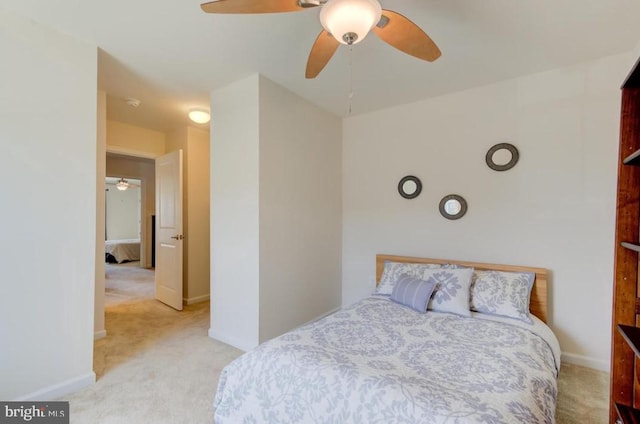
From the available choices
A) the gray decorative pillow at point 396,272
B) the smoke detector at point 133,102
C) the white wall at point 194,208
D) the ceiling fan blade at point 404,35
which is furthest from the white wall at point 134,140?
the ceiling fan blade at point 404,35

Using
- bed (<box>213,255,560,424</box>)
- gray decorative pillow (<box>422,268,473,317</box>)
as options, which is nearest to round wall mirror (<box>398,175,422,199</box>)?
gray decorative pillow (<box>422,268,473,317</box>)

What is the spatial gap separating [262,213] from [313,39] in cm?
147

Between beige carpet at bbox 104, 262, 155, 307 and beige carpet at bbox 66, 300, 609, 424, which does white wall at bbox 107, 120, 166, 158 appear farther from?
beige carpet at bbox 66, 300, 609, 424

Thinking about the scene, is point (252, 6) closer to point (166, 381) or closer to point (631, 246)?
point (631, 246)

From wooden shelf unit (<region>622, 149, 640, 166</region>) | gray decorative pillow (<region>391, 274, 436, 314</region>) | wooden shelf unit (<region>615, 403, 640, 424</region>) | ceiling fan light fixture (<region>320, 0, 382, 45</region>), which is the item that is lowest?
wooden shelf unit (<region>615, 403, 640, 424</region>)

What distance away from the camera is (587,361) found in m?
2.44

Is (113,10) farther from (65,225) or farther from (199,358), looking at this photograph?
(199,358)

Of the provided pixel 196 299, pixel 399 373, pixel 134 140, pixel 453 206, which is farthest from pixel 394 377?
pixel 134 140

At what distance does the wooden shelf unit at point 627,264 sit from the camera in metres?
1.29

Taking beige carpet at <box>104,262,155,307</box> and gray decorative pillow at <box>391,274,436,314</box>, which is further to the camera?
beige carpet at <box>104,262,155,307</box>

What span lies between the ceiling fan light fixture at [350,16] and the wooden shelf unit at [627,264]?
114cm

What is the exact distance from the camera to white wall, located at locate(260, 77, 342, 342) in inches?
109

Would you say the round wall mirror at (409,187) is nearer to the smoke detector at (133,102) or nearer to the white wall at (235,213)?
the white wall at (235,213)

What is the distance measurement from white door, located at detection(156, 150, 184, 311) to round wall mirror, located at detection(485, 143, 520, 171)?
3589 mm
